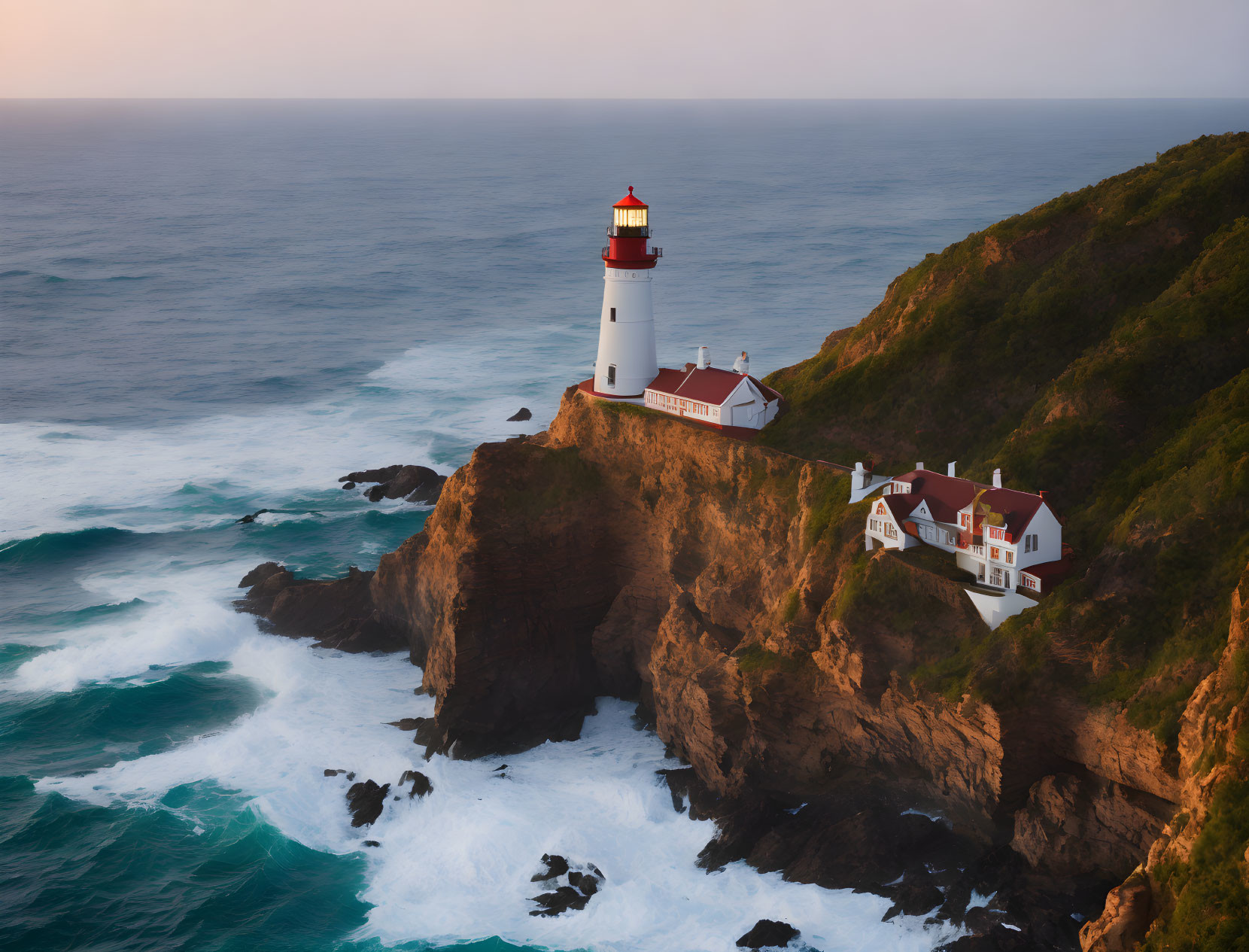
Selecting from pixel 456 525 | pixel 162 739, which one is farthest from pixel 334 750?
pixel 456 525

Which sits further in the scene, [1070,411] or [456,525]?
[456,525]

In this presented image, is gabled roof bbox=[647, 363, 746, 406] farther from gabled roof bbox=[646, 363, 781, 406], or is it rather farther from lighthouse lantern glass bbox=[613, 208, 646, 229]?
lighthouse lantern glass bbox=[613, 208, 646, 229]

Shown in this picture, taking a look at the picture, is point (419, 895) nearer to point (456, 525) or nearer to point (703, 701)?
point (703, 701)

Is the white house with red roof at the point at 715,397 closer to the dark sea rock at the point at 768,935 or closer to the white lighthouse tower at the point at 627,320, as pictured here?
the white lighthouse tower at the point at 627,320

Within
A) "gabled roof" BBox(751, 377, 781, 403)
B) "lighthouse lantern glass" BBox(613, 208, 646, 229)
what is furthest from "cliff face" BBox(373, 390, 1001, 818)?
"lighthouse lantern glass" BBox(613, 208, 646, 229)

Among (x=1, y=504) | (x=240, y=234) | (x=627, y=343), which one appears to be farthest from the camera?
(x=240, y=234)

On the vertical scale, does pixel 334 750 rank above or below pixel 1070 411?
below
